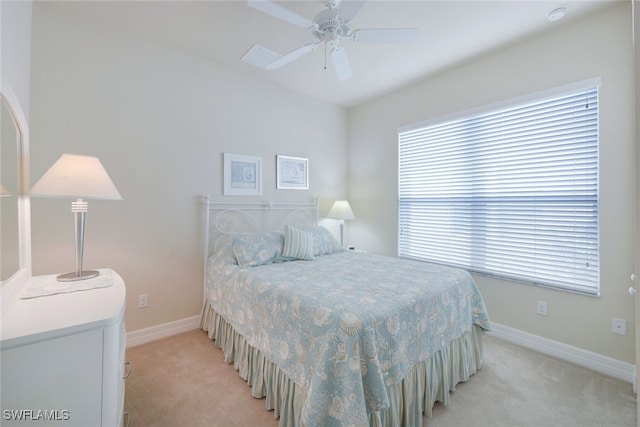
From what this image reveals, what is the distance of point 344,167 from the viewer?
427cm

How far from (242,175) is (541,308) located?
129 inches

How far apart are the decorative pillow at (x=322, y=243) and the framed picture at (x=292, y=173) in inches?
29.0

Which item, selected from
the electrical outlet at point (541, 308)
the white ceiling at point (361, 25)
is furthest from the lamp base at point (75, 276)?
the electrical outlet at point (541, 308)

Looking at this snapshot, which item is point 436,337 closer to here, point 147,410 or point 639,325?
point 639,325

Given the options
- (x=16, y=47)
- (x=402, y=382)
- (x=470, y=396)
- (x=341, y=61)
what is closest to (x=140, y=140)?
(x=16, y=47)

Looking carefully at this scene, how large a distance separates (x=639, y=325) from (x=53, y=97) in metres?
3.40

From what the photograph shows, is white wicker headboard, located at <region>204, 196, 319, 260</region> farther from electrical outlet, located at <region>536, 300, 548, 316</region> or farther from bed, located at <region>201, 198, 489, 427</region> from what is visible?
electrical outlet, located at <region>536, 300, 548, 316</region>

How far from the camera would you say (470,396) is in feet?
5.90

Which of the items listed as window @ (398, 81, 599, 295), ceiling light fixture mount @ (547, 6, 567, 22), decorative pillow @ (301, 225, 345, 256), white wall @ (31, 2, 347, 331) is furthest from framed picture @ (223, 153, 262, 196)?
ceiling light fixture mount @ (547, 6, 567, 22)

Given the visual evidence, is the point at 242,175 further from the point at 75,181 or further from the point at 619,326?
the point at 619,326

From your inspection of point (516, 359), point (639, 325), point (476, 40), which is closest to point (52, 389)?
point (639, 325)

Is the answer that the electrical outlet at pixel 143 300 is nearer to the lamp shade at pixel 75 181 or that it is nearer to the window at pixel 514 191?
the lamp shade at pixel 75 181

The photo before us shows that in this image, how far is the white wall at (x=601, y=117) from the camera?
6.57 ft

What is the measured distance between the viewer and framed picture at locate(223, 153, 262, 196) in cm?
301
